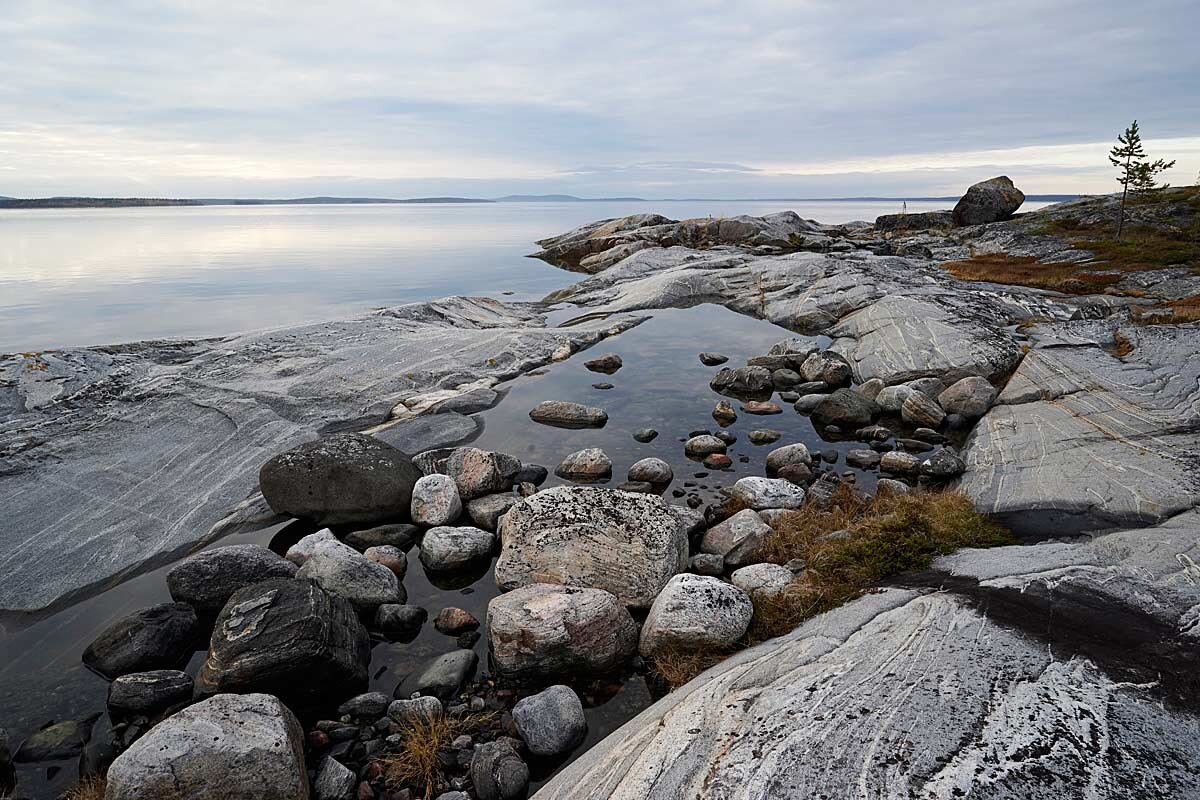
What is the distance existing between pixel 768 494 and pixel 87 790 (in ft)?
33.7

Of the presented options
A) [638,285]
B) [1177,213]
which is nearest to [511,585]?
[638,285]

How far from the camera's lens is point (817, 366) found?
70.4 feet

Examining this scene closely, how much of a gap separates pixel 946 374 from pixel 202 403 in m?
21.3

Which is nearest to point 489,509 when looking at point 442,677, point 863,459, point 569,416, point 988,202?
point 442,677

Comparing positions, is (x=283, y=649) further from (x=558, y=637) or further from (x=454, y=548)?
(x=454, y=548)

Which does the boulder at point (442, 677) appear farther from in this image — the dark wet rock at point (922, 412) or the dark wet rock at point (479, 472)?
the dark wet rock at point (922, 412)

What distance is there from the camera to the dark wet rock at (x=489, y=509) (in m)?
12.0

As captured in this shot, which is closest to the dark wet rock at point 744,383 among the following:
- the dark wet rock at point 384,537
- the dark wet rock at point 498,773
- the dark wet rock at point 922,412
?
the dark wet rock at point 922,412

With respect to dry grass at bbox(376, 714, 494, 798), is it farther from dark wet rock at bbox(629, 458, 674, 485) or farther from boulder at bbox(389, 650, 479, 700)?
dark wet rock at bbox(629, 458, 674, 485)

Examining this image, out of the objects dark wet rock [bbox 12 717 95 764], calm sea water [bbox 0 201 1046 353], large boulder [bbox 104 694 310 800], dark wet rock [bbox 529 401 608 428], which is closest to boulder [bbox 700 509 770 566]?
large boulder [bbox 104 694 310 800]

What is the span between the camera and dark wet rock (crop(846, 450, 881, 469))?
567 inches

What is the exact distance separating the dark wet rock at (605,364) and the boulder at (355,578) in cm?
1456

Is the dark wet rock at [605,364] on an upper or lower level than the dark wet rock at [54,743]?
upper

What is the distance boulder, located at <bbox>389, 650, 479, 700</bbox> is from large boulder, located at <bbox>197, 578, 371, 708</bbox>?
1.95ft
